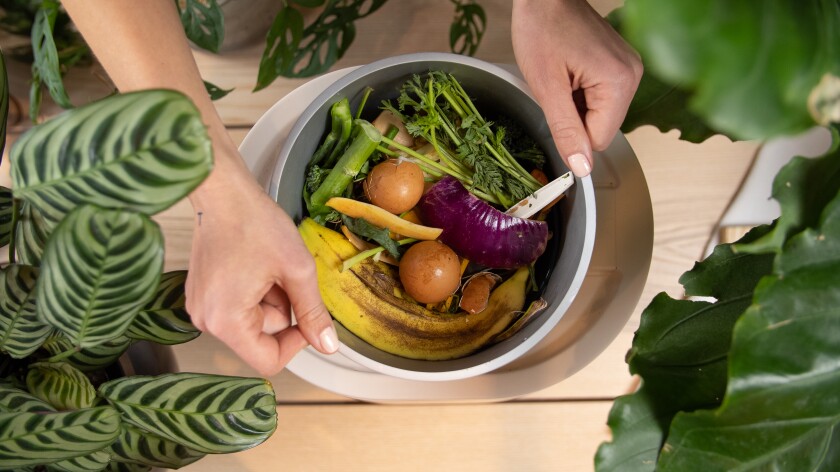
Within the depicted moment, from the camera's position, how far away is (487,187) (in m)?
0.57

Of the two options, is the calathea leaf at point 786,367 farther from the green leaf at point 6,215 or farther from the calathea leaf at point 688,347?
the green leaf at point 6,215

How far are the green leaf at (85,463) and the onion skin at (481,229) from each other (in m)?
0.31

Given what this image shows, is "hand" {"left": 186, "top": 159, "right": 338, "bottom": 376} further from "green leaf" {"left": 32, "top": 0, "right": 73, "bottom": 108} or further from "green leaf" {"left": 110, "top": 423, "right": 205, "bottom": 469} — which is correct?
"green leaf" {"left": 32, "top": 0, "right": 73, "bottom": 108}

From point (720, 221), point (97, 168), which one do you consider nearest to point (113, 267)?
point (97, 168)

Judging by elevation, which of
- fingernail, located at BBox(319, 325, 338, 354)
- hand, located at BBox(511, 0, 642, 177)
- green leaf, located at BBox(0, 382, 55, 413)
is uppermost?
hand, located at BBox(511, 0, 642, 177)

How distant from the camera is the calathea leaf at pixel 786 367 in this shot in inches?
12.1

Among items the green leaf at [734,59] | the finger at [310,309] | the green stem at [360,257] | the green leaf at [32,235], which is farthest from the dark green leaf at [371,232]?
the green leaf at [734,59]

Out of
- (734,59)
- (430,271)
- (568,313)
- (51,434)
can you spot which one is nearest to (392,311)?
(430,271)

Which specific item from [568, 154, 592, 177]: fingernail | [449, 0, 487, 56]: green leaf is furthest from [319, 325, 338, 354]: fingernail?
[449, 0, 487, 56]: green leaf

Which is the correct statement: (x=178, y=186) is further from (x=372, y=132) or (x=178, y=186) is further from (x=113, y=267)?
(x=372, y=132)

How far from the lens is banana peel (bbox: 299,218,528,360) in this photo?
0.54m

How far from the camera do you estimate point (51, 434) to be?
36 centimetres

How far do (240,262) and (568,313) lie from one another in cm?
32

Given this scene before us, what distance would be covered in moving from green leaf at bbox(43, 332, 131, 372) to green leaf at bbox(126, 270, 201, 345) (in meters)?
0.02
